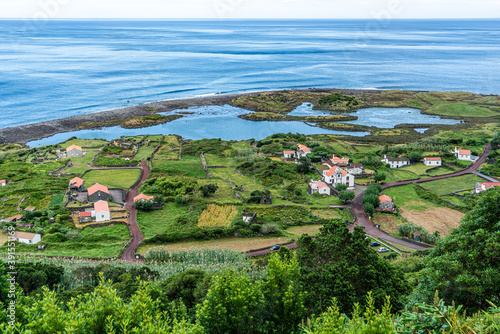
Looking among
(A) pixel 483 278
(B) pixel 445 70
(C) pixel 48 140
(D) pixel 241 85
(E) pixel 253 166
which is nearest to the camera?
(A) pixel 483 278

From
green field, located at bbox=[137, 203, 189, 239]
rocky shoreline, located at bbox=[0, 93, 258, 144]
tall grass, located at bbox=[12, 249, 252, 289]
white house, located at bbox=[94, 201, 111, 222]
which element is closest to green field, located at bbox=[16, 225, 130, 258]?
white house, located at bbox=[94, 201, 111, 222]

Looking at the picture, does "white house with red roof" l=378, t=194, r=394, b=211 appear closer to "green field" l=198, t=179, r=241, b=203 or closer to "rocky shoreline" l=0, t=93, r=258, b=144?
"green field" l=198, t=179, r=241, b=203

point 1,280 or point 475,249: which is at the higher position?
point 1,280

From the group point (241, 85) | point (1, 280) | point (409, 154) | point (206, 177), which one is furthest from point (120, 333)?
point (241, 85)

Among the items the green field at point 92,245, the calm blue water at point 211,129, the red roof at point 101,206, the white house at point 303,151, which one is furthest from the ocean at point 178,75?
the green field at point 92,245

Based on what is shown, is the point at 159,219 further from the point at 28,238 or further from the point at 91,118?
the point at 91,118

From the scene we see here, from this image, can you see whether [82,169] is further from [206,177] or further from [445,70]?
[445,70]

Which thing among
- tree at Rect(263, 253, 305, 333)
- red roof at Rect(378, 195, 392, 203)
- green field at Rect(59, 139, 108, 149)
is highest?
tree at Rect(263, 253, 305, 333)

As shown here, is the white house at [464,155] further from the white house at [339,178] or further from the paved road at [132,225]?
the paved road at [132,225]
